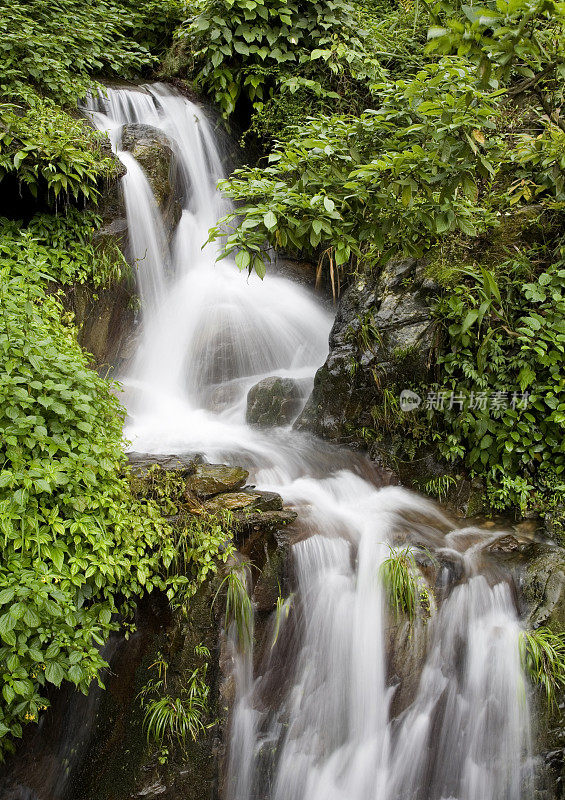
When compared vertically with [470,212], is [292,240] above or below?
below

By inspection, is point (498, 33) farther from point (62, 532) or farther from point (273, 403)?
point (273, 403)

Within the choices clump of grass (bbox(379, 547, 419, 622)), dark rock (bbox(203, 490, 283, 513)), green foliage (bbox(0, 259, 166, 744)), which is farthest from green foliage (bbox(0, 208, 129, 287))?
clump of grass (bbox(379, 547, 419, 622))

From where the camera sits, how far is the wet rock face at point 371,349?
505 cm

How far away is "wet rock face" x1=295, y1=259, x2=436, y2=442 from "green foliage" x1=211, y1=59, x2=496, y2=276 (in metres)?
1.05

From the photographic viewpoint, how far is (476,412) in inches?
183

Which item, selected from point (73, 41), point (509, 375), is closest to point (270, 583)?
point (509, 375)

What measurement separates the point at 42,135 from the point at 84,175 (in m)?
0.53

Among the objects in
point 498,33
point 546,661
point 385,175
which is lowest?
point 546,661

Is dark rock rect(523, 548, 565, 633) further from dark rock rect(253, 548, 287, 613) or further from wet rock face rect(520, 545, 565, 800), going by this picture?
dark rock rect(253, 548, 287, 613)

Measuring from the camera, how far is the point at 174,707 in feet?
10.2

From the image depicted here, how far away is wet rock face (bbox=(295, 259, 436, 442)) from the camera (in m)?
5.05

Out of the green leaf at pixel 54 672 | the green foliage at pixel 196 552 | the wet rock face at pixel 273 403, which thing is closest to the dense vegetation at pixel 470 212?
the wet rock face at pixel 273 403

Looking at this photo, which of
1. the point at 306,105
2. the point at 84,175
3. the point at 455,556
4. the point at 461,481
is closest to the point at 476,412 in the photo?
the point at 461,481

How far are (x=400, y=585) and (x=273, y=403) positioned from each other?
9.02ft
